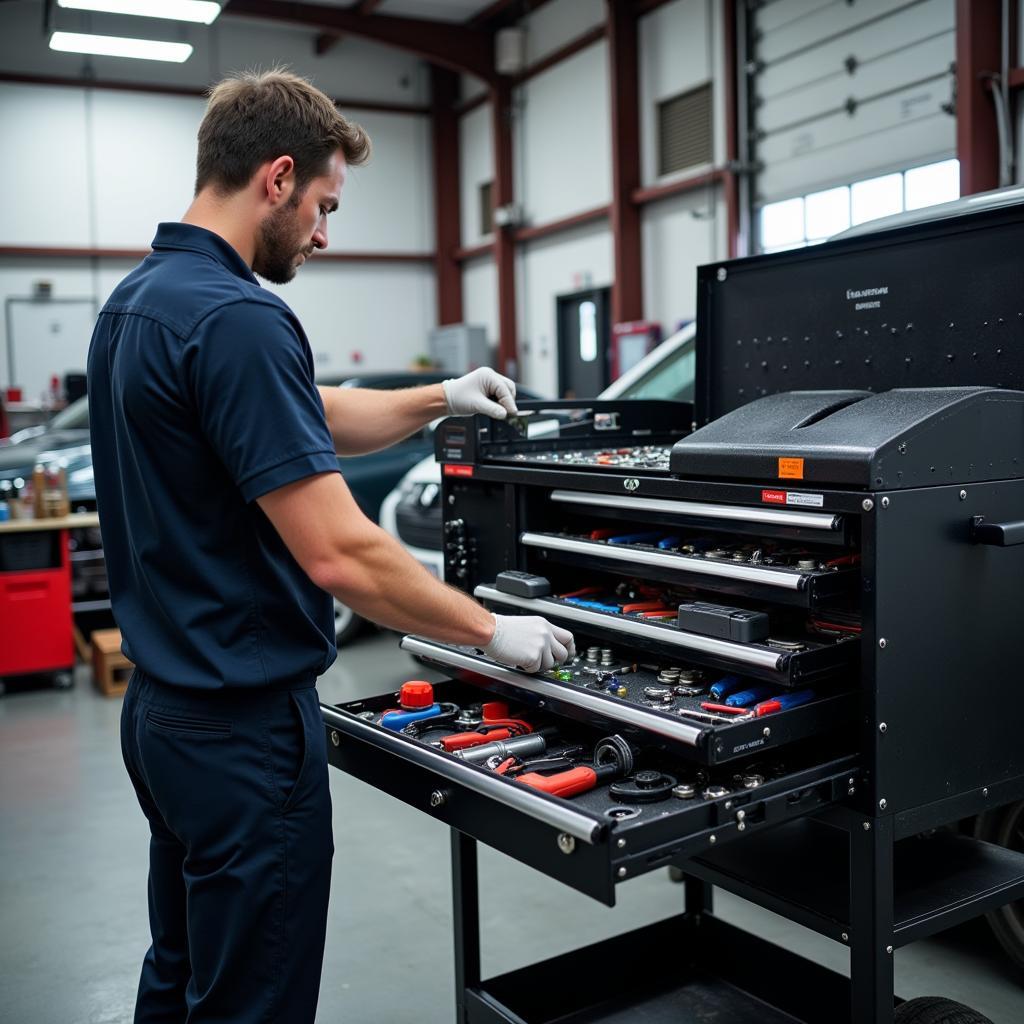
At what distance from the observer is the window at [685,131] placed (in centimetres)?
888

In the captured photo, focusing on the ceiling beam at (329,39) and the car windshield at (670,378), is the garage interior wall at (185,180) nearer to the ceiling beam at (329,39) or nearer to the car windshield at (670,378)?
the ceiling beam at (329,39)

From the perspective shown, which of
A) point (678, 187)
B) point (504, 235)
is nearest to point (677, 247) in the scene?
point (678, 187)

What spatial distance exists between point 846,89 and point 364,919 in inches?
257

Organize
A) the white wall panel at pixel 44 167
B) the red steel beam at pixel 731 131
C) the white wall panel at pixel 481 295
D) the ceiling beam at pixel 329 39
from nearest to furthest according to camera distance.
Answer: the red steel beam at pixel 731 131
the ceiling beam at pixel 329 39
the white wall panel at pixel 44 167
the white wall panel at pixel 481 295

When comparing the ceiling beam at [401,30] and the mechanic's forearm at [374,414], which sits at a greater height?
the ceiling beam at [401,30]

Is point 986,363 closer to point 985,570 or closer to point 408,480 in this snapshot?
point 985,570

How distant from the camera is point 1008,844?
2.41m

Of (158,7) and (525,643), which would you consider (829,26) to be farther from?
(525,643)

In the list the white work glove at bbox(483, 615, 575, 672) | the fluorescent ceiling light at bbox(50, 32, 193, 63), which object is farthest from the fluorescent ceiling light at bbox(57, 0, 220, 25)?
the white work glove at bbox(483, 615, 575, 672)

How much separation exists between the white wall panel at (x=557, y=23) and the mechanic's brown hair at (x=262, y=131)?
9.23 meters

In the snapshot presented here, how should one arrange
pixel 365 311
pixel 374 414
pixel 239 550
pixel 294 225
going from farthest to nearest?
pixel 365 311
pixel 374 414
pixel 294 225
pixel 239 550

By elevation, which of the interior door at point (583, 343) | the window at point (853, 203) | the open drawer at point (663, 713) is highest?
the window at point (853, 203)

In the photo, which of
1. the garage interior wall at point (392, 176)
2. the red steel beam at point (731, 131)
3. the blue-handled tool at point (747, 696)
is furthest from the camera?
the garage interior wall at point (392, 176)

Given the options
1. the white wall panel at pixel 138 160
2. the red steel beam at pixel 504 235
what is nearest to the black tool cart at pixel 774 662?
the red steel beam at pixel 504 235
